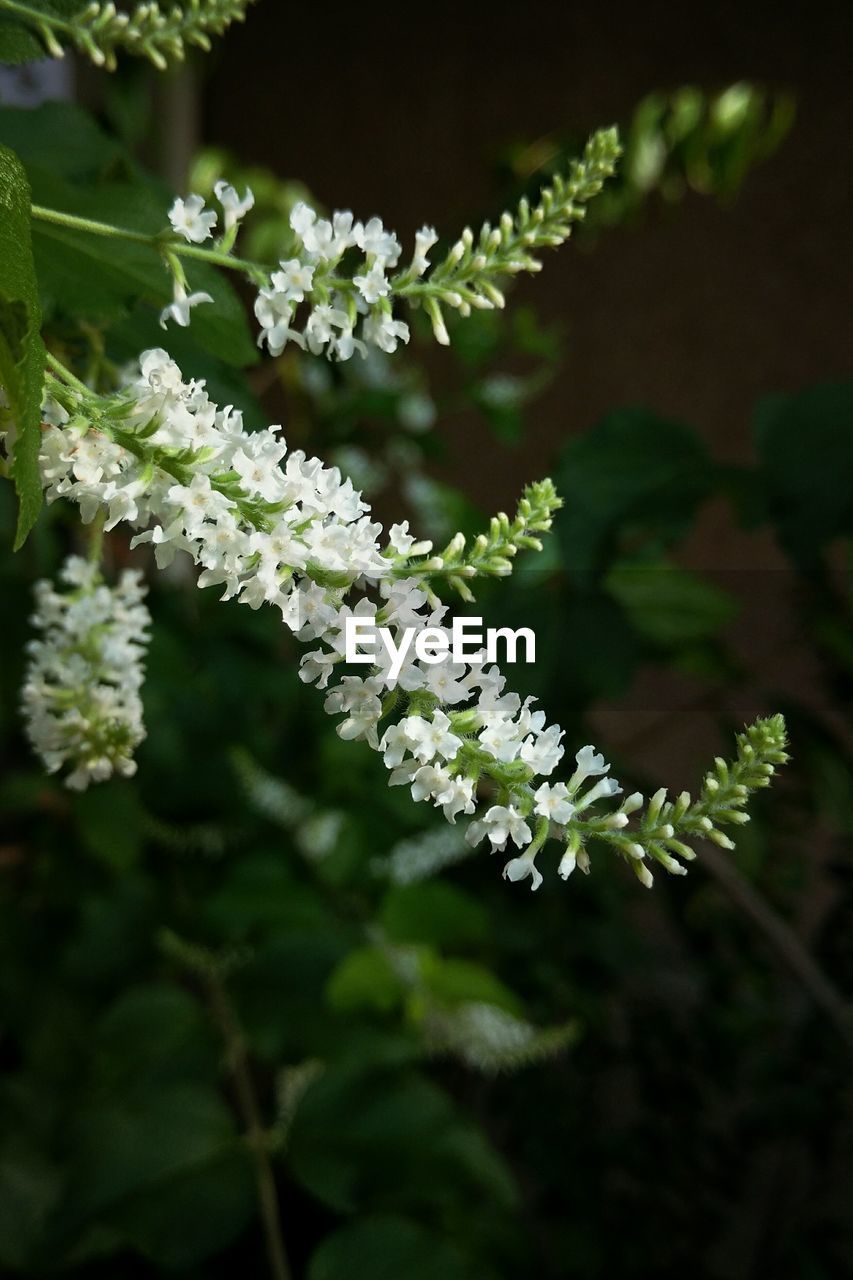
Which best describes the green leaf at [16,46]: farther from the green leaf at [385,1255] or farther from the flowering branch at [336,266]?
the green leaf at [385,1255]

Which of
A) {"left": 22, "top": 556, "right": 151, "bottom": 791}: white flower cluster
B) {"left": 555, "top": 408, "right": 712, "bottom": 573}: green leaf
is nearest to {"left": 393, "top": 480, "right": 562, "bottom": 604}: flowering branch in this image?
{"left": 22, "top": 556, "right": 151, "bottom": 791}: white flower cluster

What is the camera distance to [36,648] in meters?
0.33

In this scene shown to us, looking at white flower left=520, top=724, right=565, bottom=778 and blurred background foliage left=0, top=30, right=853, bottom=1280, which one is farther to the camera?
blurred background foliage left=0, top=30, right=853, bottom=1280

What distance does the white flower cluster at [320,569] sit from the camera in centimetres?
21

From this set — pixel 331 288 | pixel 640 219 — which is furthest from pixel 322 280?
pixel 640 219

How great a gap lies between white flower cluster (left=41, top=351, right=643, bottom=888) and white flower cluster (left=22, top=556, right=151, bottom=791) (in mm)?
112

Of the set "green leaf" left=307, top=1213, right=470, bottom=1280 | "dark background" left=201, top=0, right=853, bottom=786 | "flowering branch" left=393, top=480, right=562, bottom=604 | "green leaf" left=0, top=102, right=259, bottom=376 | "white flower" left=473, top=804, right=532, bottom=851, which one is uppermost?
"dark background" left=201, top=0, right=853, bottom=786

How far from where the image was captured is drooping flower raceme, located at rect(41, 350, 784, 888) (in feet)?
0.68

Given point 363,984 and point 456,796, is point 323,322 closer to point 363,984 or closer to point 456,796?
point 456,796

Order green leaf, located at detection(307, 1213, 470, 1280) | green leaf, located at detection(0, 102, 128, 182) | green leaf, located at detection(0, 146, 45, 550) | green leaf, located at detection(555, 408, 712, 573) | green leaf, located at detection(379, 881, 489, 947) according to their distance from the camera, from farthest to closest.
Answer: green leaf, located at detection(379, 881, 489, 947)
green leaf, located at detection(555, 408, 712, 573)
green leaf, located at detection(307, 1213, 470, 1280)
green leaf, located at detection(0, 102, 128, 182)
green leaf, located at detection(0, 146, 45, 550)

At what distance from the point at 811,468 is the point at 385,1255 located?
1.42ft

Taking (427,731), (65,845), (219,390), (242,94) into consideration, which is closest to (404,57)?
(242,94)

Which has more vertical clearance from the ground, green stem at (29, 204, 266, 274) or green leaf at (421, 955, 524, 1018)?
green stem at (29, 204, 266, 274)

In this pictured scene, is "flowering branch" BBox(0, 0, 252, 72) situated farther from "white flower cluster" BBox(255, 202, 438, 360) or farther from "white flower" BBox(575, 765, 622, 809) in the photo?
"white flower" BBox(575, 765, 622, 809)
